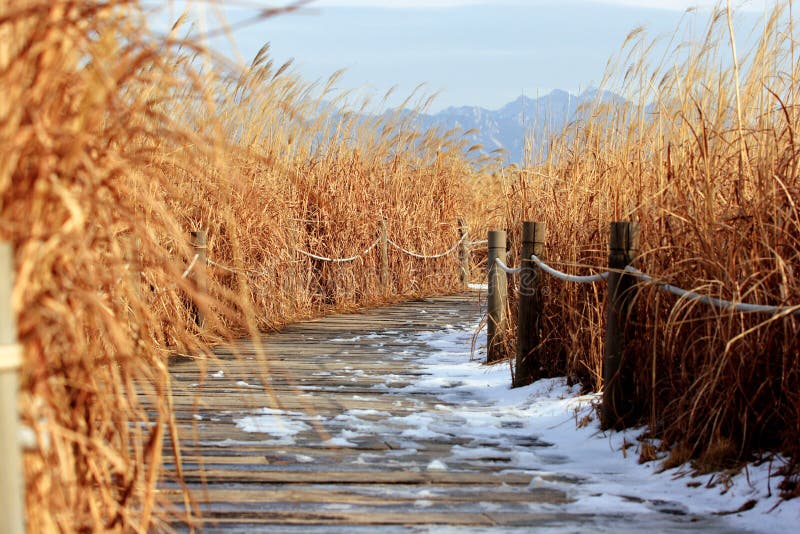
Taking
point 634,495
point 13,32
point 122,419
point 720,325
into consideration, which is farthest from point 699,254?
point 13,32

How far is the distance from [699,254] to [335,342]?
4.23m

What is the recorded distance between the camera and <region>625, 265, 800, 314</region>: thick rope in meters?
2.85

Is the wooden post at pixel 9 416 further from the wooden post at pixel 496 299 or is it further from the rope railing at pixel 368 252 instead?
the rope railing at pixel 368 252

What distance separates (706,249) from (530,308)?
179 centimetres

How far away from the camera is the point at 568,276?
14.9ft

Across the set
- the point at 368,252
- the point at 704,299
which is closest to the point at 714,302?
the point at 704,299

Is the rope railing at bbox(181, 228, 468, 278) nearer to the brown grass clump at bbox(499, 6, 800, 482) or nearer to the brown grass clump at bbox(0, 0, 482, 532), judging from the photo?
the brown grass clump at bbox(499, 6, 800, 482)

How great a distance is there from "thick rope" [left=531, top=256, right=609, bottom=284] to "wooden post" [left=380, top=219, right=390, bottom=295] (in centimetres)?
487

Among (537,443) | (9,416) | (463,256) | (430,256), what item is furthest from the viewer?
(463,256)

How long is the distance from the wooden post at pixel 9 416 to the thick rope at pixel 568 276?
298cm

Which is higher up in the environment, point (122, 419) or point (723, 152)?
point (723, 152)

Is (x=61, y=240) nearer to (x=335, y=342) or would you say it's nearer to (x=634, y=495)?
(x=634, y=495)

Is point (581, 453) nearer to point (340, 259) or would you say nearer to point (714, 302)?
point (714, 302)

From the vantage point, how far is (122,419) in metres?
1.96
